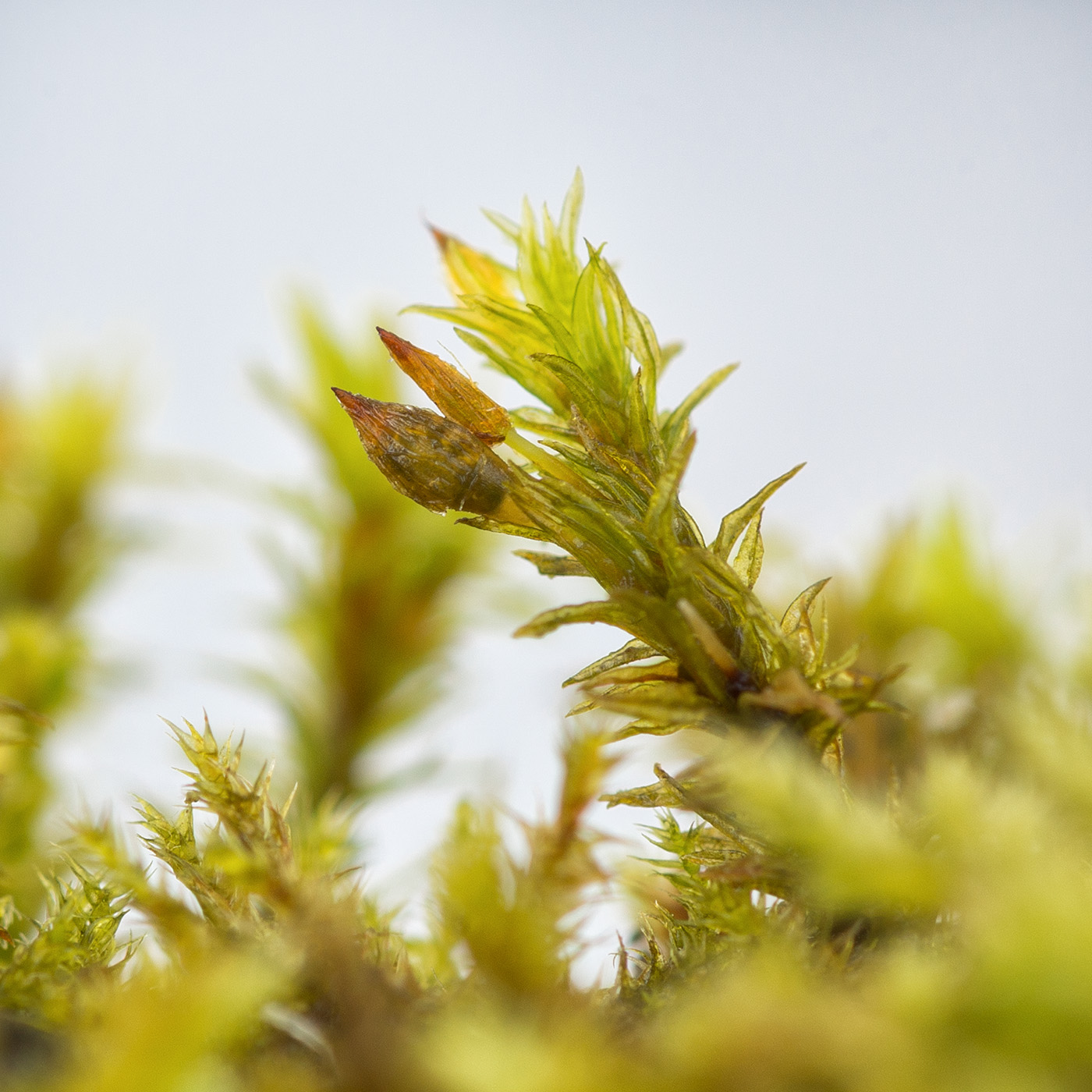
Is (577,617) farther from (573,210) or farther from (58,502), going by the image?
(58,502)

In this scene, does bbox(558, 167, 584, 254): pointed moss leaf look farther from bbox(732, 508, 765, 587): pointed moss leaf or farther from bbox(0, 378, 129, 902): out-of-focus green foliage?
bbox(0, 378, 129, 902): out-of-focus green foliage

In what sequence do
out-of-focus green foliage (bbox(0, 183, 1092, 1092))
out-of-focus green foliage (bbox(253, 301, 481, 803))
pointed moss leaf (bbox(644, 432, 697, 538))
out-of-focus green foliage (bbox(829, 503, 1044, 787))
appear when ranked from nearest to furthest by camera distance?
out-of-focus green foliage (bbox(0, 183, 1092, 1092)) < pointed moss leaf (bbox(644, 432, 697, 538)) < out-of-focus green foliage (bbox(829, 503, 1044, 787)) < out-of-focus green foliage (bbox(253, 301, 481, 803))

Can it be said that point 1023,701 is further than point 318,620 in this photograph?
No

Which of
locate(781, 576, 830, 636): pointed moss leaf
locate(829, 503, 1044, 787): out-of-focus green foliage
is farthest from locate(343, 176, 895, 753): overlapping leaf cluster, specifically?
locate(829, 503, 1044, 787): out-of-focus green foliage

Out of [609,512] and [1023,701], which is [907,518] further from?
[609,512]

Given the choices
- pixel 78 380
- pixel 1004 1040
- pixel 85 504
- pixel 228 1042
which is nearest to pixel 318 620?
pixel 85 504

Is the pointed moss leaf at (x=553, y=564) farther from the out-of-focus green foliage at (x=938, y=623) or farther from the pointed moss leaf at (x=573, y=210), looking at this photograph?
the out-of-focus green foliage at (x=938, y=623)
